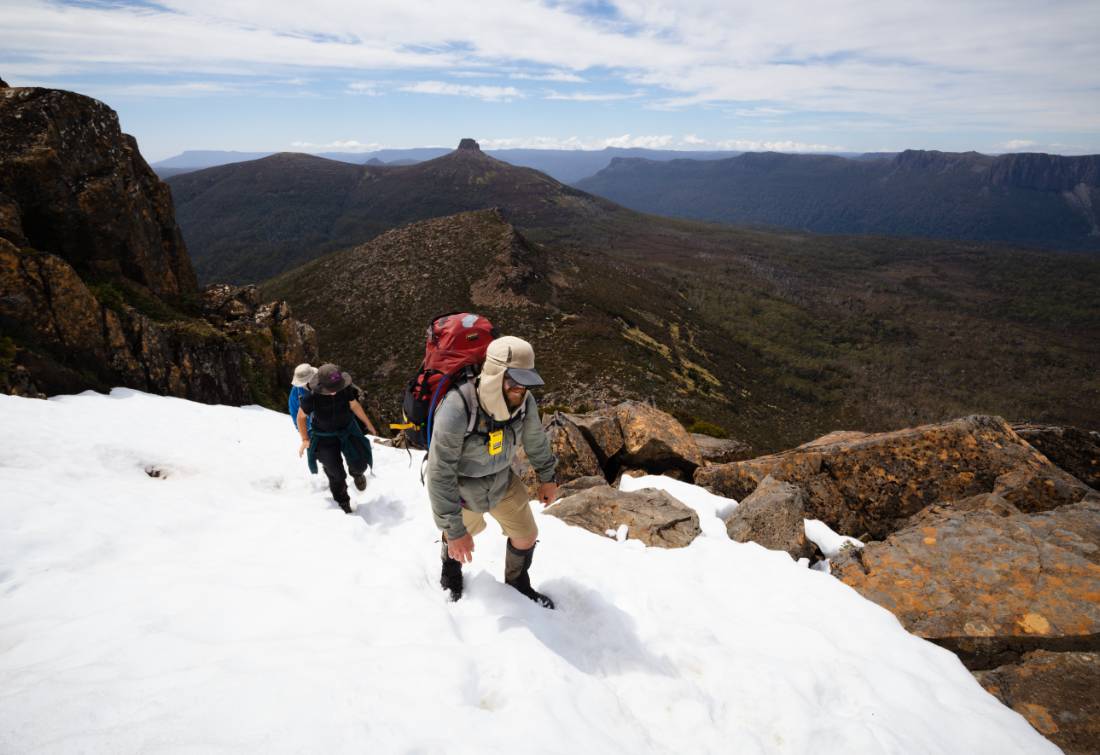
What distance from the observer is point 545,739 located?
3.52 meters

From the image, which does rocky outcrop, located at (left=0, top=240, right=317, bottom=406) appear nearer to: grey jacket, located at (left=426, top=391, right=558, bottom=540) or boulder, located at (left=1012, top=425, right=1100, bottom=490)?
grey jacket, located at (left=426, top=391, right=558, bottom=540)

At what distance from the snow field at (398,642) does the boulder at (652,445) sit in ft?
14.4

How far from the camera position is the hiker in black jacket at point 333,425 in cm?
796

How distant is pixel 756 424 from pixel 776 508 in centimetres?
5268

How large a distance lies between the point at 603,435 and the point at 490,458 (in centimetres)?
853

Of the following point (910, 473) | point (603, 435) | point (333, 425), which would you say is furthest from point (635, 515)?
point (910, 473)

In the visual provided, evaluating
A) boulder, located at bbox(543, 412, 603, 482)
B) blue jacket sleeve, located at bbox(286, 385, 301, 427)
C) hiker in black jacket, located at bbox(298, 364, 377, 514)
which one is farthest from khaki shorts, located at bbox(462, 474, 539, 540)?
boulder, located at bbox(543, 412, 603, 482)

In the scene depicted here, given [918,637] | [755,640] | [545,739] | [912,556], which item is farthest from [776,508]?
[545,739]

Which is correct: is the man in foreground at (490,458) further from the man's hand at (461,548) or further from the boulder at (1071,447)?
the boulder at (1071,447)

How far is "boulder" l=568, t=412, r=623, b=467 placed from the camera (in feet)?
42.7

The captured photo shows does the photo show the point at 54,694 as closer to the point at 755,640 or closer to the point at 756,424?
the point at 755,640

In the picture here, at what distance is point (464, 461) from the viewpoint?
16.1 feet

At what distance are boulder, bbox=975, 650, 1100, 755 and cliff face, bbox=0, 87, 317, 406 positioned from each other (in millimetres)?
17959

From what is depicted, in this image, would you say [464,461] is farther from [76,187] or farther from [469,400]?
[76,187]
